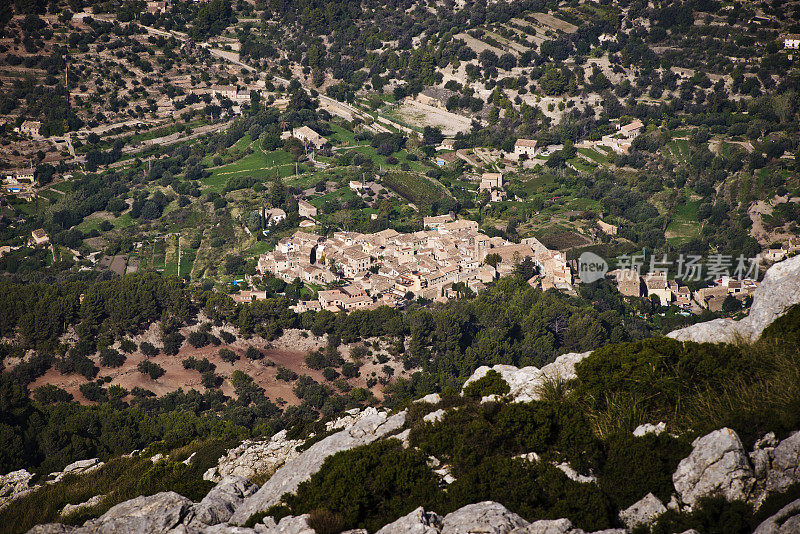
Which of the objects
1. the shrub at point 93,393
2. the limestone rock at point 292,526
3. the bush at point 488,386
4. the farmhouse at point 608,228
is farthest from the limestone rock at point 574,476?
the farmhouse at point 608,228

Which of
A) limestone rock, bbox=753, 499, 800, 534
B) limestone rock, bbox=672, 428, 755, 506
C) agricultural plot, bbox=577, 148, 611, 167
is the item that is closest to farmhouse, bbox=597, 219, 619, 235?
agricultural plot, bbox=577, 148, 611, 167

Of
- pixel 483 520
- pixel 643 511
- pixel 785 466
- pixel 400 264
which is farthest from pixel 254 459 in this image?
pixel 400 264

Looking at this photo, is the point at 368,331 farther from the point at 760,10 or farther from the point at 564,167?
the point at 760,10

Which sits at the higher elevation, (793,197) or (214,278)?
(793,197)

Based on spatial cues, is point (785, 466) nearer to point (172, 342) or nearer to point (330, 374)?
point (330, 374)

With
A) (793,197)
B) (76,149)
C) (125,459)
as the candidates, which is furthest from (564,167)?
(125,459)
